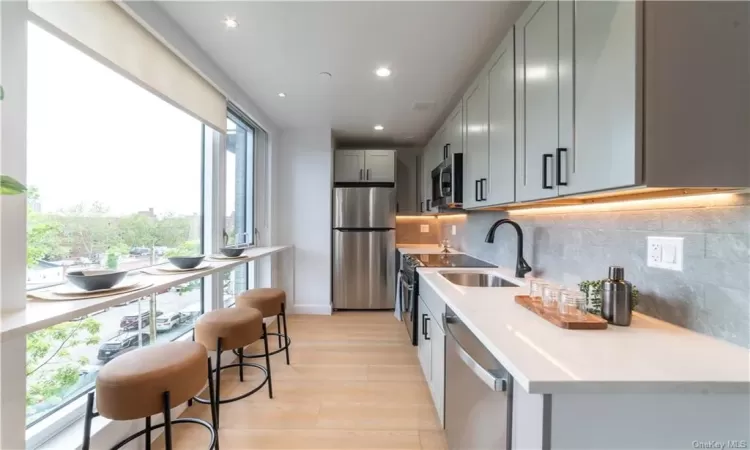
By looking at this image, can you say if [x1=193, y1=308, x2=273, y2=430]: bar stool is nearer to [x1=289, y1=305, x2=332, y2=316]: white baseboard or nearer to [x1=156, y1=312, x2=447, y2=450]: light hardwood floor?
[x1=156, y1=312, x2=447, y2=450]: light hardwood floor

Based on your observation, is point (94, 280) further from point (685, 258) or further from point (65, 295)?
point (685, 258)

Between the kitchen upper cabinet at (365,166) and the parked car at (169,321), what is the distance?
245cm

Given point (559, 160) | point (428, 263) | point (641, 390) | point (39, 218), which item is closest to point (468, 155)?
point (428, 263)

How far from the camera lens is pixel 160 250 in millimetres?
1983

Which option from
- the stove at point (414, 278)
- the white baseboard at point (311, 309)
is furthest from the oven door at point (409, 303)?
the white baseboard at point (311, 309)

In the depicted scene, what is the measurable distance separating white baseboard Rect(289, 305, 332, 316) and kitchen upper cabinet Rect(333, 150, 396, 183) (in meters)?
1.69

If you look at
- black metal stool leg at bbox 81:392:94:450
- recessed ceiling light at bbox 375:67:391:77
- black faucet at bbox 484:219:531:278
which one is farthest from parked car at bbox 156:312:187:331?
recessed ceiling light at bbox 375:67:391:77

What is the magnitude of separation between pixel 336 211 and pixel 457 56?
2.42 m

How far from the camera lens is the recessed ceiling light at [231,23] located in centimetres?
172

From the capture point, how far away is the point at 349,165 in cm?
411

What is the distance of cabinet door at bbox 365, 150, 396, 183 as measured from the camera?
4.11 metres

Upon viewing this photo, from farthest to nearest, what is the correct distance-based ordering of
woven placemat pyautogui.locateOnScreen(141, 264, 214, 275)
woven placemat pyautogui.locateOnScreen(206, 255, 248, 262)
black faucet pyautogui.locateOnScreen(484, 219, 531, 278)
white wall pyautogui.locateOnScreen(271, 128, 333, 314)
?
white wall pyautogui.locateOnScreen(271, 128, 333, 314) → woven placemat pyautogui.locateOnScreen(206, 255, 248, 262) → black faucet pyautogui.locateOnScreen(484, 219, 531, 278) → woven placemat pyautogui.locateOnScreen(141, 264, 214, 275)

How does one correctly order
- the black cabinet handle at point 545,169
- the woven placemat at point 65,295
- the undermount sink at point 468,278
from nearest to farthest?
the woven placemat at point 65,295, the black cabinet handle at point 545,169, the undermount sink at point 468,278

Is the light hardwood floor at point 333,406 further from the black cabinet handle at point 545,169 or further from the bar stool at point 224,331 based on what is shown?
the black cabinet handle at point 545,169
